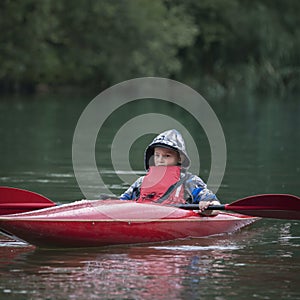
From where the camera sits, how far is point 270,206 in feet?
33.2

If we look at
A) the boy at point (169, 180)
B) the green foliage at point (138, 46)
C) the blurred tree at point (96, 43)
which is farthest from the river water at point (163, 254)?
the blurred tree at point (96, 43)

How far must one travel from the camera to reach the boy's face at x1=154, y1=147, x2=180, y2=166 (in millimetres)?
10391

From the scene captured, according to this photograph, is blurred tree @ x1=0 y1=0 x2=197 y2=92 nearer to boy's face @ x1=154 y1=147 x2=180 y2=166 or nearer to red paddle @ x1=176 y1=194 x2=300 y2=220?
boy's face @ x1=154 y1=147 x2=180 y2=166

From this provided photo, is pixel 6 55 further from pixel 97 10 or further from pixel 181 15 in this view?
pixel 181 15

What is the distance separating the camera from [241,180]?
14.9 meters

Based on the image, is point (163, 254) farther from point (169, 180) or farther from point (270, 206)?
point (270, 206)

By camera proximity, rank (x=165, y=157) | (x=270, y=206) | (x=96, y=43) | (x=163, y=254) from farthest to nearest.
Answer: (x=96, y=43), (x=165, y=157), (x=270, y=206), (x=163, y=254)

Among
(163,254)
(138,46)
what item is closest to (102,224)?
(163,254)

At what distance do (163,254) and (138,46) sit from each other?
117 feet

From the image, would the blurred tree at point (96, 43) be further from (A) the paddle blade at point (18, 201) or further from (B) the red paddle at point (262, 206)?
(B) the red paddle at point (262, 206)

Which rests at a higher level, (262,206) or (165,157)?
(165,157)

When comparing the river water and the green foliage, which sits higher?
the green foliage

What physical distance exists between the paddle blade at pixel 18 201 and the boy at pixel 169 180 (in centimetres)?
83

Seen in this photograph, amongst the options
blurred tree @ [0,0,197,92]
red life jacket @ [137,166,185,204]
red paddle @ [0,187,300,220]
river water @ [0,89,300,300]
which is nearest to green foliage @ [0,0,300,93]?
blurred tree @ [0,0,197,92]
